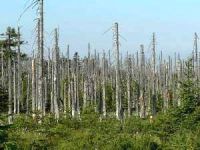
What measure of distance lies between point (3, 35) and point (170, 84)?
28428 mm

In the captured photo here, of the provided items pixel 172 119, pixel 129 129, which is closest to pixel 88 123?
pixel 129 129

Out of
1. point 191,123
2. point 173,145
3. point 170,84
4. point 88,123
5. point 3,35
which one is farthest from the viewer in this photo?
point 170,84

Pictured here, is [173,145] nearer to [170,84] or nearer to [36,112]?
[36,112]

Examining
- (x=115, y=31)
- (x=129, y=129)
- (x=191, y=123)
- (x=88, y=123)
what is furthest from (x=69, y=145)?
(x=115, y=31)

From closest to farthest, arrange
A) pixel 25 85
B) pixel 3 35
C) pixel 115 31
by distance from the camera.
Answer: pixel 115 31, pixel 3 35, pixel 25 85

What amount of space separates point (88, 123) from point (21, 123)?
5447 millimetres

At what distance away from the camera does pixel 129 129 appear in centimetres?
2959

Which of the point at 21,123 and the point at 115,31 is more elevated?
the point at 115,31

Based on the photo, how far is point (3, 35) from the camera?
60.9m

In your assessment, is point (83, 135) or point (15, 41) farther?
point (15, 41)

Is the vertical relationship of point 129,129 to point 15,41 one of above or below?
below

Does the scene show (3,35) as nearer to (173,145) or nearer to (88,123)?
(88,123)

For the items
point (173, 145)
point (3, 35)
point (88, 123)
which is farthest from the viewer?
point (3, 35)

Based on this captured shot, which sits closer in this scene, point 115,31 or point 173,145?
point 173,145
